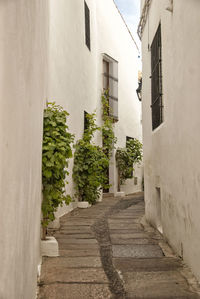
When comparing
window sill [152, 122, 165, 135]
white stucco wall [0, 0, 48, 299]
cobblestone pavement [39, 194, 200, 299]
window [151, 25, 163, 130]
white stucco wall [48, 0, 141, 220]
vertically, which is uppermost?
white stucco wall [48, 0, 141, 220]

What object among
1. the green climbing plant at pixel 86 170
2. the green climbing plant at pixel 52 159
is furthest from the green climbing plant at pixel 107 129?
the green climbing plant at pixel 52 159

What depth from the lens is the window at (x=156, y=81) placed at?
18.4ft

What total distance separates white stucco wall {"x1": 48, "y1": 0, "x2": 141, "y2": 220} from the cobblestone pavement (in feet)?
5.82

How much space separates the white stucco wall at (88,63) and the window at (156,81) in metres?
1.83

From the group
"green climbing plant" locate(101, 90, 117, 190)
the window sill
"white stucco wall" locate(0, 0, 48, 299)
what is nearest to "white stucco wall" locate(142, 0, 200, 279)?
the window sill

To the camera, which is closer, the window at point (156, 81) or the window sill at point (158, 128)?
the window sill at point (158, 128)

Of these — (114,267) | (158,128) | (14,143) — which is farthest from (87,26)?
(14,143)

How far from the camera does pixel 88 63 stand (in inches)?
401

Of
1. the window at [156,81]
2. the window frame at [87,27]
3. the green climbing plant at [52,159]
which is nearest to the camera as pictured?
the green climbing plant at [52,159]

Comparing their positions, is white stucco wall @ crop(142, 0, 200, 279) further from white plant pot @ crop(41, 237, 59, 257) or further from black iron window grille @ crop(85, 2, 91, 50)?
black iron window grille @ crop(85, 2, 91, 50)

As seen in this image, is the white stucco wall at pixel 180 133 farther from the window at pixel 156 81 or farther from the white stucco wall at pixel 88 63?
the white stucco wall at pixel 88 63

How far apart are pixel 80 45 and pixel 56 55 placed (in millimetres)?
2610

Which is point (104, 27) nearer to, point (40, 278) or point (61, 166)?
point (61, 166)

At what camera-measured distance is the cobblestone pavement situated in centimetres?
308
